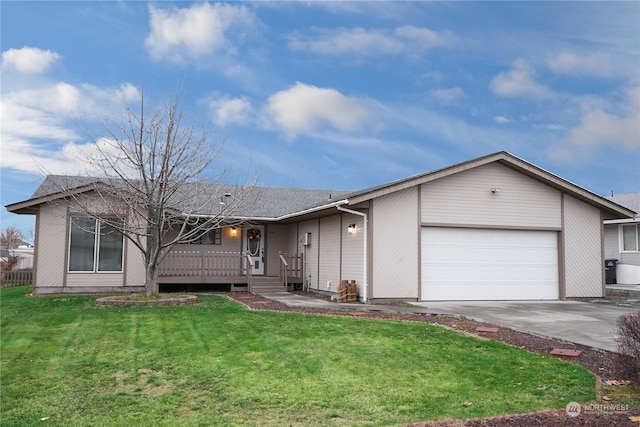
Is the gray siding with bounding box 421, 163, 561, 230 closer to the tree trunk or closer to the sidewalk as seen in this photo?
the sidewalk

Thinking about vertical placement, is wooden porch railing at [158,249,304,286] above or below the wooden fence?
above

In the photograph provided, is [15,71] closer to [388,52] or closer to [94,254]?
[94,254]

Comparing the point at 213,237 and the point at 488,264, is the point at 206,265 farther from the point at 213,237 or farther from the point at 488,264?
the point at 488,264

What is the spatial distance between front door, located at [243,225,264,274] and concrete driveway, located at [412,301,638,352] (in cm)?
768

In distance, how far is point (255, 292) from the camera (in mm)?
16672

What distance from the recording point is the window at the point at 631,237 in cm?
2016

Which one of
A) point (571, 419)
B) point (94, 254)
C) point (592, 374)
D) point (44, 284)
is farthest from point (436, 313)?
point (44, 284)

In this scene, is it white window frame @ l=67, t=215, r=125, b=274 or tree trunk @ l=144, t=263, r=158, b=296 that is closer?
tree trunk @ l=144, t=263, r=158, b=296

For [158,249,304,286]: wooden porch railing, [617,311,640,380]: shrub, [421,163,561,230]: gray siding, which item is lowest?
[617,311,640,380]: shrub

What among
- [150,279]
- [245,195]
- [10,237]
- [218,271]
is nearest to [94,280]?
[218,271]

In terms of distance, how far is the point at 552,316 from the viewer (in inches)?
420

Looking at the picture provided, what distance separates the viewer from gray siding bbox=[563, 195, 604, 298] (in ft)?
49.2

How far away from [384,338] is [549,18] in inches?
472

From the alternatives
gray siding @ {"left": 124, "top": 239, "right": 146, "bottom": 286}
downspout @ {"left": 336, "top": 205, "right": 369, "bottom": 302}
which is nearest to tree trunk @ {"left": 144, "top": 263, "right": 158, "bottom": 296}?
gray siding @ {"left": 124, "top": 239, "right": 146, "bottom": 286}
